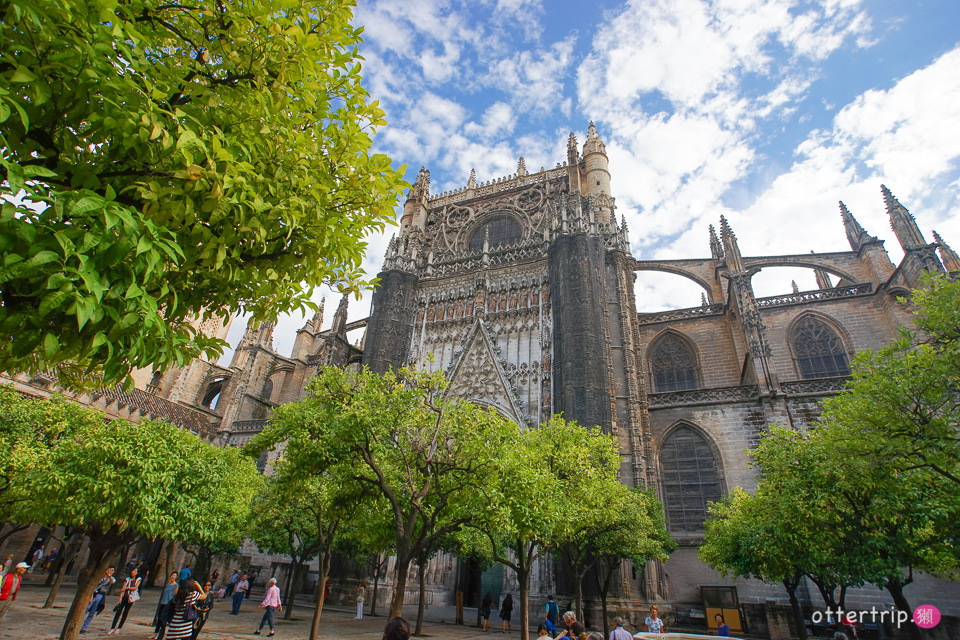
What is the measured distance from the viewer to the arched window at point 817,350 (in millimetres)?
23469

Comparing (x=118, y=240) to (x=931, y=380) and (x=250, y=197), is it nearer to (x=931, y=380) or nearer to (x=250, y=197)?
(x=250, y=197)

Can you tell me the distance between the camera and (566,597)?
16359mm

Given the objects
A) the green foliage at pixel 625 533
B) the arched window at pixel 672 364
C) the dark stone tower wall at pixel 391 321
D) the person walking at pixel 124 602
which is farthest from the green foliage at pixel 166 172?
the arched window at pixel 672 364

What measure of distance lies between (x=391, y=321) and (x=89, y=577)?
55.7ft

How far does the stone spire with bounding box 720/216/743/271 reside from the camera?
2508cm

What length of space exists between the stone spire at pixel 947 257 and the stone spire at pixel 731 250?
7655 mm

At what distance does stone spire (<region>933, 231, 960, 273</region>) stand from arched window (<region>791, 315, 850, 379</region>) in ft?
16.4

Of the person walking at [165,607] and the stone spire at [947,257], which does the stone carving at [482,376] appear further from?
the stone spire at [947,257]

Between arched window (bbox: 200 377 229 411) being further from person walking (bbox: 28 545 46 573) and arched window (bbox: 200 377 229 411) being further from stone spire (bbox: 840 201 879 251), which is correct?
stone spire (bbox: 840 201 879 251)

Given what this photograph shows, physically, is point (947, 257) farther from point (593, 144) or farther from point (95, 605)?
point (95, 605)

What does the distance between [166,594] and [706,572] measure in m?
17.4

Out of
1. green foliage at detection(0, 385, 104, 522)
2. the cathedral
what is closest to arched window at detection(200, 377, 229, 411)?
the cathedral

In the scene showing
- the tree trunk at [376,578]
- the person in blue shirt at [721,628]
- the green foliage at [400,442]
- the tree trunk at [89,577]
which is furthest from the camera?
the tree trunk at [376,578]

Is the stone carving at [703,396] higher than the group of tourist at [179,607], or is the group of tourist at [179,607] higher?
the stone carving at [703,396]
